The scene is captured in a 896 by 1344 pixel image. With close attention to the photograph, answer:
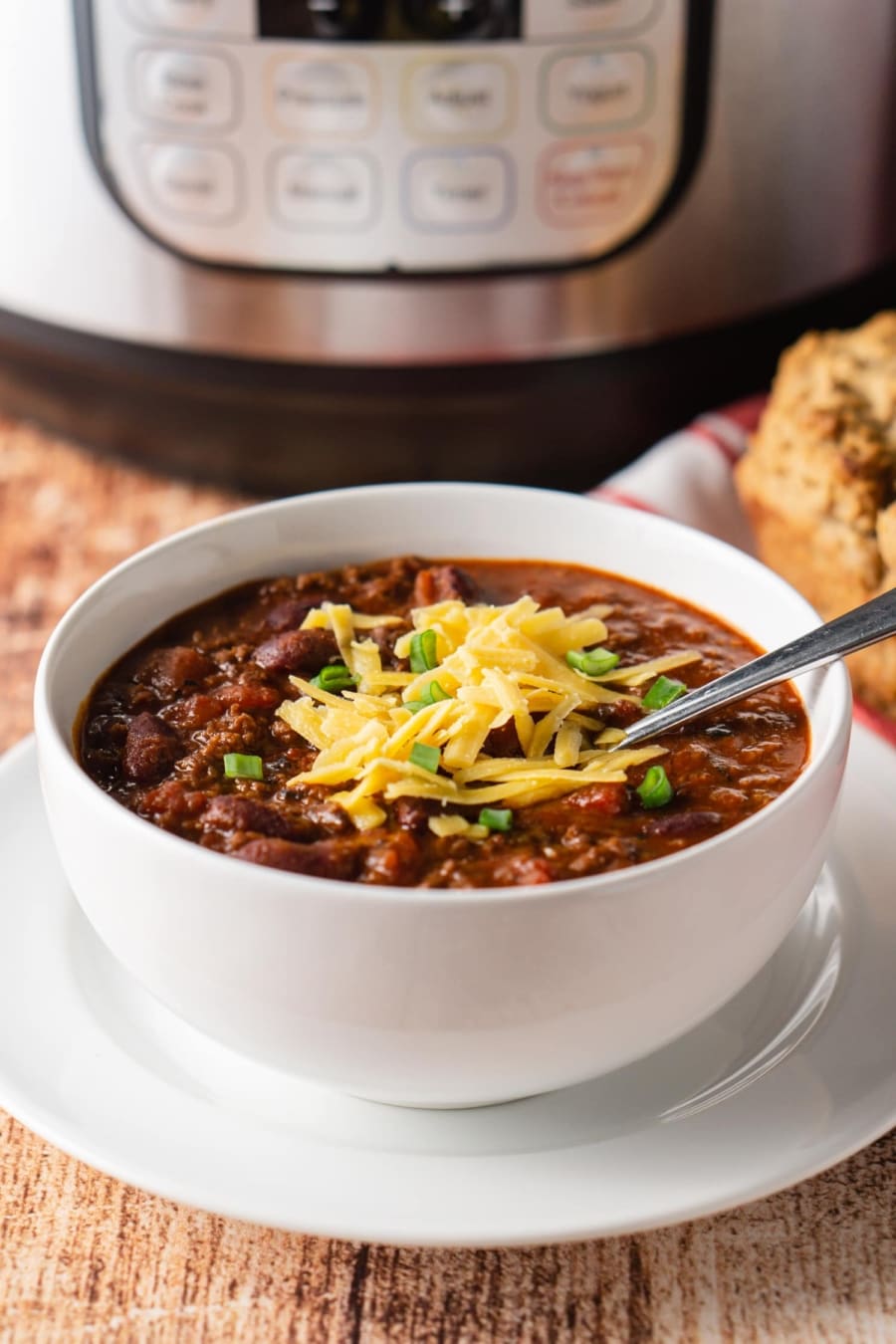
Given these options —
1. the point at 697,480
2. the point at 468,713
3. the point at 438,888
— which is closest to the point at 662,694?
the point at 468,713

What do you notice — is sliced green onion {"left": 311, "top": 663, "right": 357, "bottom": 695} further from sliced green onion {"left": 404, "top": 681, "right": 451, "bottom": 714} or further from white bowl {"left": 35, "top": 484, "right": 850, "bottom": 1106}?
white bowl {"left": 35, "top": 484, "right": 850, "bottom": 1106}

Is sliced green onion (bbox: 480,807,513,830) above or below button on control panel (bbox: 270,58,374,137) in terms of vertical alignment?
below

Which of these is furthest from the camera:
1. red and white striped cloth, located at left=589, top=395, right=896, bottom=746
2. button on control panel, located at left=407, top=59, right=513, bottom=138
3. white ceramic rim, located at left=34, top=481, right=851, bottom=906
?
red and white striped cloth, located at left=589, top=395, right=896, bottom=746

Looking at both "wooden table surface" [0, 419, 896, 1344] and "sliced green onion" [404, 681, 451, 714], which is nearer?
"wooden table surface" [0, 419, 896, 1344]

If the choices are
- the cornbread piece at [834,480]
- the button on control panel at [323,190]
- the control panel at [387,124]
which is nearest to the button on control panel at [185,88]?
the control panel at [387,124]

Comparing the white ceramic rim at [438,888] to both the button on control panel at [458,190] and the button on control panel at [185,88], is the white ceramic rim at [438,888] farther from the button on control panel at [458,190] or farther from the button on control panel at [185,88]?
the button on control panel at [185,88]

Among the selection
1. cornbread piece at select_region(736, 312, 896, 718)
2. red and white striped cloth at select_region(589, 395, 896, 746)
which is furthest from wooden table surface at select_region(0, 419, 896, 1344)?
red and white striped cloth at select_region(589, 395, 896, 746)
